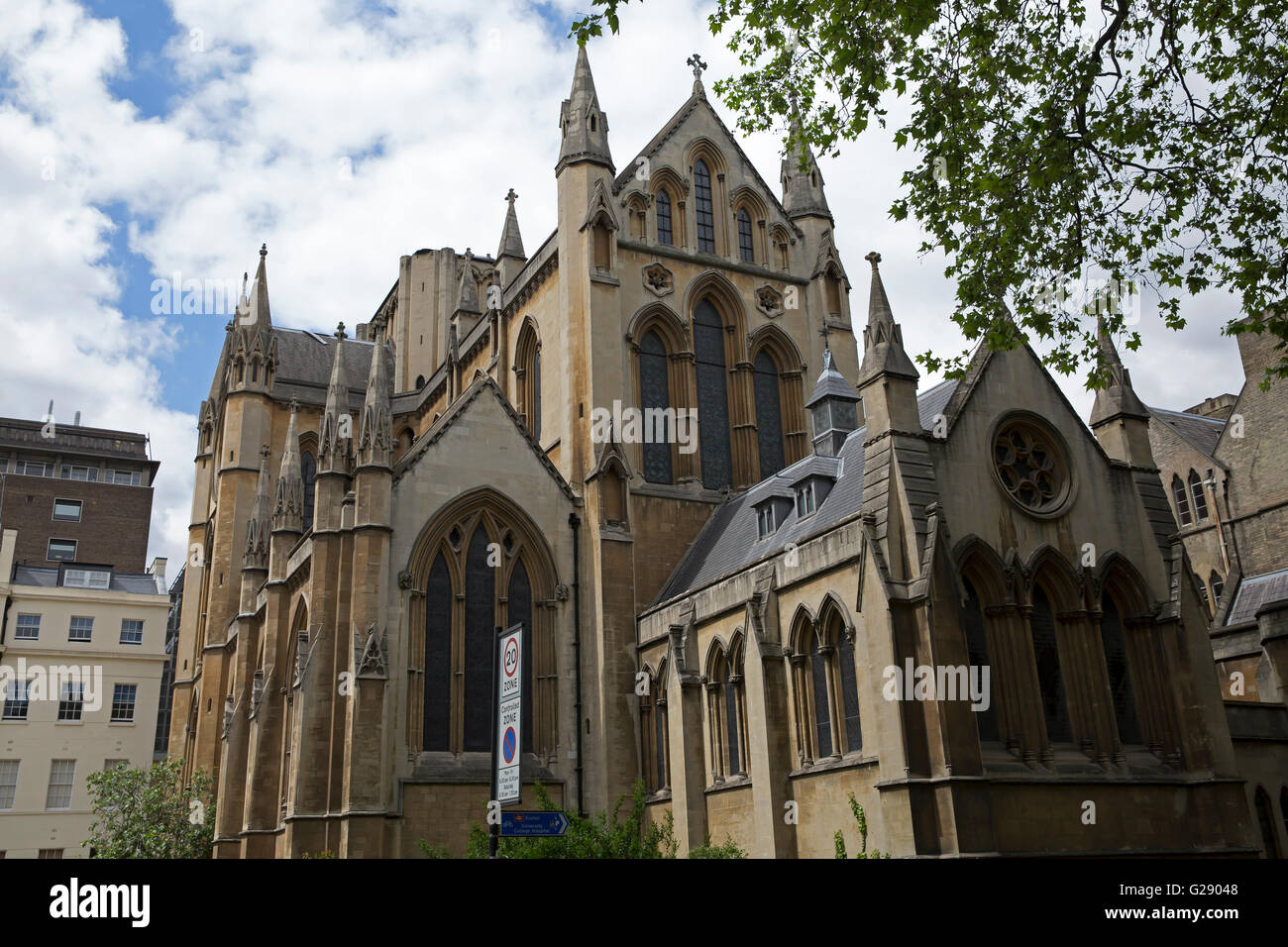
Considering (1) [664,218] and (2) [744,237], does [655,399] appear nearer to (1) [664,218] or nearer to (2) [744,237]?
(1) [664,218]

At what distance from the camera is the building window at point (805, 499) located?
85.5ft

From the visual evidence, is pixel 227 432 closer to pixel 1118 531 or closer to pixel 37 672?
pixel 37 672

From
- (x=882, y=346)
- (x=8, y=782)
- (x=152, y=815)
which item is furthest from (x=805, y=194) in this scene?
(x=8, y=782)

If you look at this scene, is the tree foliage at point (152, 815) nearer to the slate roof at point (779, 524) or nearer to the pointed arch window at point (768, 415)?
the slate roof at point (779, 524)

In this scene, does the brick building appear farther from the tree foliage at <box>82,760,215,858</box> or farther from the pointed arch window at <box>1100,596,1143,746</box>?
the pointed arch window at <box>1100,596,1143,746</box>

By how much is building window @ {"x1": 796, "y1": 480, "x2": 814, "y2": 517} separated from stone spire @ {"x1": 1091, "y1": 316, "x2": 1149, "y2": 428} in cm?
682

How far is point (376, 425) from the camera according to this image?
28.2m

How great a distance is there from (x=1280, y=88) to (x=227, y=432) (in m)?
40.0

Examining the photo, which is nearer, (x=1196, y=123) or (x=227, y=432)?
(x=1196, y=123)

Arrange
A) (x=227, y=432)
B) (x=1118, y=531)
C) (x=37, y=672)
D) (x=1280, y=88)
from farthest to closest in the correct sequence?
(x=37, y=672) < (x=227, y=432) < (x=1118, y=531) < (x=1280, y=88)

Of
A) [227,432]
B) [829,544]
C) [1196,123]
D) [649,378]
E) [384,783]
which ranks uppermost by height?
[227,432]

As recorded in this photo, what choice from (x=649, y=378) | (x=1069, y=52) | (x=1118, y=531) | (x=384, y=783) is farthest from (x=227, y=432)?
(x=1069, y=52)
